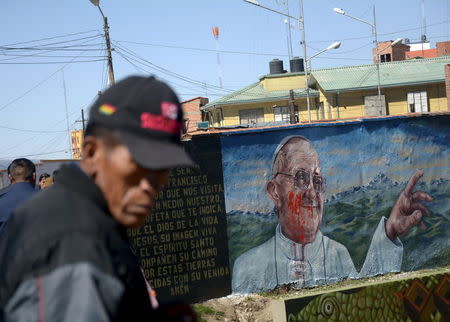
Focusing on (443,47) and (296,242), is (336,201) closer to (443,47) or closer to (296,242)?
(296,242)

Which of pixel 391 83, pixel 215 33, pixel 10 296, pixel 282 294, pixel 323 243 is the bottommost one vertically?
pixel 282 294

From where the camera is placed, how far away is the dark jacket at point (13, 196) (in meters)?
5.41

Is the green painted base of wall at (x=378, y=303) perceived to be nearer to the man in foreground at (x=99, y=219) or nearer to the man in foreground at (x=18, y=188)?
the man in foreground at (x=18, y=188)

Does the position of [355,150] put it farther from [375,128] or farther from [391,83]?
[391,83]

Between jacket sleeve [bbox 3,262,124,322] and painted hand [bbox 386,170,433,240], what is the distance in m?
9.37

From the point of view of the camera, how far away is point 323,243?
9.76 m

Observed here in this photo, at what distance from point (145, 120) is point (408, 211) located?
31.2 ft

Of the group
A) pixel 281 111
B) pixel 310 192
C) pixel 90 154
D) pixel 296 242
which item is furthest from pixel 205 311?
pixel 281 111

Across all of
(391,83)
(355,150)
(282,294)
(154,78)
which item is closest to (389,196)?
(355,150)

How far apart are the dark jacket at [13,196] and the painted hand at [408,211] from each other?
631 cm

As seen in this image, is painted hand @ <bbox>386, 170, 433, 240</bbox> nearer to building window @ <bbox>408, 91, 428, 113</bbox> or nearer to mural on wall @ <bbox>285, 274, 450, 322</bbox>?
mural on wall @ <bbox>285, 274, 450, 322</bbox>

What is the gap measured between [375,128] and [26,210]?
924 cm

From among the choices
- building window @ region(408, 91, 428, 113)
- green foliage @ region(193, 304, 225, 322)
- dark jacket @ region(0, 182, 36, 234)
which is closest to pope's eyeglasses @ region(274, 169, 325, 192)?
green foliage @ region(193, 304, 225, 322)

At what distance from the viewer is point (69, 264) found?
1.38 metres
